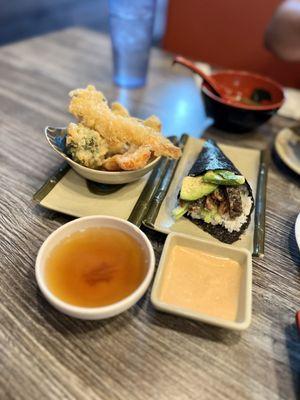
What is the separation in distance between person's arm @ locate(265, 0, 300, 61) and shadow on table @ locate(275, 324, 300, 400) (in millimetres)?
1550

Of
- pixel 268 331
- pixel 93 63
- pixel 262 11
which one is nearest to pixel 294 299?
pixel 268 331

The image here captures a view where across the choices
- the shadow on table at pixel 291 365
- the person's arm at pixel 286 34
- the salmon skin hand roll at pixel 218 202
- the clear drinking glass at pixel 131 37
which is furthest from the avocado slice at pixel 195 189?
the person's arm at pixel 286 34

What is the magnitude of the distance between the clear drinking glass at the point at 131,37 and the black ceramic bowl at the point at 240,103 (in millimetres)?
391

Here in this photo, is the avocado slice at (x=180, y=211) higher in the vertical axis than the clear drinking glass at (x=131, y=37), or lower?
lower

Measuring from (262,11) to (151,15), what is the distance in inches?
54.0

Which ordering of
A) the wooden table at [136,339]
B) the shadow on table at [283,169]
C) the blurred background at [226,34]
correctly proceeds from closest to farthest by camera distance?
the wooden table at [136,339] < the shadow on table at [283,169] < the blurred background at [226,34]

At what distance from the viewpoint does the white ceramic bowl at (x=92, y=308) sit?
2.18ft

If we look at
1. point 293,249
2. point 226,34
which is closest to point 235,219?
point 293,249

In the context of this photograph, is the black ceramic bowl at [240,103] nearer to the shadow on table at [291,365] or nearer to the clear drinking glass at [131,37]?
the clear drinking glass at [131,37]

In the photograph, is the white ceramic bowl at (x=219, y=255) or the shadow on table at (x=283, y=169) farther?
the shadow on table at (x=283, y=169)

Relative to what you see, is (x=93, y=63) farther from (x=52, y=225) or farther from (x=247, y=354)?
(x=247, y=354)

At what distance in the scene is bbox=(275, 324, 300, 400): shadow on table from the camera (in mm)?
655

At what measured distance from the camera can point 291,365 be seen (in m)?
→ 0.69

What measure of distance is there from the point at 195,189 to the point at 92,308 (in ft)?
1.35
